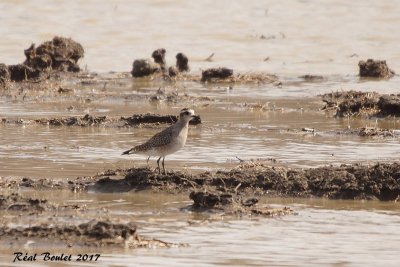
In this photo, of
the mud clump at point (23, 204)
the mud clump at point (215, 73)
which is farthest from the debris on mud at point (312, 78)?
the mud clump at point (23, 204)

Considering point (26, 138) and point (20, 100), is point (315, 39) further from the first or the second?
point (26, 138)

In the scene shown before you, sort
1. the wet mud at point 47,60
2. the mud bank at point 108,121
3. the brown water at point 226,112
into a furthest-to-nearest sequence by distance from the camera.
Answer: the wet mud at point 47,60 → the mud bank at point 108,121 → the brown water at point 226,112

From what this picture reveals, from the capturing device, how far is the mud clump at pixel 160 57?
990 inches

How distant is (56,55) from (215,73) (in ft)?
11.7

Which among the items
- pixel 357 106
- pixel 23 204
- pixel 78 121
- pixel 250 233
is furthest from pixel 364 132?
pixel 23 204

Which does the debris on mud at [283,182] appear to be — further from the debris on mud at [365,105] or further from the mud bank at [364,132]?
the debris on mud at [365,105]

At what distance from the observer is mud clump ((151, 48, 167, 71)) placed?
25.2 meters

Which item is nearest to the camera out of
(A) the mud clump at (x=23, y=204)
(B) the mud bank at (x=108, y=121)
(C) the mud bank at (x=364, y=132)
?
(A) the mud clump at (x=23, y=204)

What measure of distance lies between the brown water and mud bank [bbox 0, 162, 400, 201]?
0.82ft

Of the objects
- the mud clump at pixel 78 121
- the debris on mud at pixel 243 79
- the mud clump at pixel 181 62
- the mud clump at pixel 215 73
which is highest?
the mud clump at pixel 181 62

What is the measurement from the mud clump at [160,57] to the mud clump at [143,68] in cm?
32

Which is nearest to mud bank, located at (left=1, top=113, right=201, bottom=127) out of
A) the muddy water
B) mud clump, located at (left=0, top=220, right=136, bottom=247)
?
the muddy water

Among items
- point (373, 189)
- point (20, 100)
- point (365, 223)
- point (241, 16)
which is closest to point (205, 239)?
point (365, 223)

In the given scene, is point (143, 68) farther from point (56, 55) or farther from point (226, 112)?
point (226, 112)
